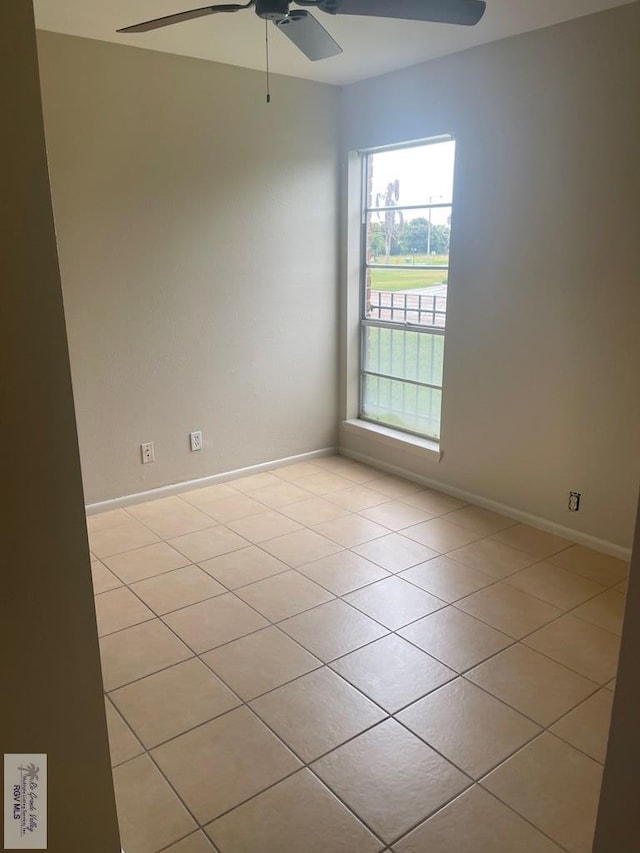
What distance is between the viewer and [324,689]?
2189 millimetres

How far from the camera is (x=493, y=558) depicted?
3107 mm

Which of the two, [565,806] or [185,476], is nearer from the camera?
[565,806]

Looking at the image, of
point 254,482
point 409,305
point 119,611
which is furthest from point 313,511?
point 409,305

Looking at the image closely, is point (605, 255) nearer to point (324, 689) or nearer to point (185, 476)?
point (324, 689)

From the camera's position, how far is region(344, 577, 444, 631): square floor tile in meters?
2.63

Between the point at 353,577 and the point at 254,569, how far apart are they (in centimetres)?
47

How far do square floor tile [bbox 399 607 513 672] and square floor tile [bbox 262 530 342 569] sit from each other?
2.33ft

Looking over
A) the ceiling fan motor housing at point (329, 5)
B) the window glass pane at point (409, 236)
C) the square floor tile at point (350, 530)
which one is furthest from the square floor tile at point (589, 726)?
the window glass pane at point (409, 236)

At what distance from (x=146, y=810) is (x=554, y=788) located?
1.12m

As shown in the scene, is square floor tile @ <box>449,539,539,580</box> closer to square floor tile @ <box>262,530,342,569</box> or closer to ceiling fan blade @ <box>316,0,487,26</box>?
square floor tile @ <box>262,530,342,569</box>

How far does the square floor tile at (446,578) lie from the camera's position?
2812 mm

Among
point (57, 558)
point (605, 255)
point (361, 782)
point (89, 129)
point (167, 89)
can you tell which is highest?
point (167, 89)

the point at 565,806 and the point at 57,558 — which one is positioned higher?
the point at 57,558

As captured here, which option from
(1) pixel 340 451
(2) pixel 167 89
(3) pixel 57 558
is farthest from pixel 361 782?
(2) pixel 167 89
